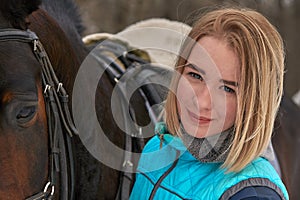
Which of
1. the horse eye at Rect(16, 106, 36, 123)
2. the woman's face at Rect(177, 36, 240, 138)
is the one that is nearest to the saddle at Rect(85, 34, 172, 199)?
A: the woman's face at Rect(177, 36, 240, 138)

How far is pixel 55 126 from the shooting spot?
4.71 feet

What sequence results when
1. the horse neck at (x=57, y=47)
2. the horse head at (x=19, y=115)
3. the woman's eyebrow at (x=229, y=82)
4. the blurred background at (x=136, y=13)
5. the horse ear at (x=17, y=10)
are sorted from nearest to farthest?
the horse head at (x=19, y=115), the horse ear at (x=17, y=10), the woman's eyebrow at (x=229, y=82), the horse neck at (x=57, y=47), the blurred background at (x=136, y=13)

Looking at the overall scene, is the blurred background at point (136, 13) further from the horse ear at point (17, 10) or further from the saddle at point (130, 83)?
the horse ear at point (17, 10)

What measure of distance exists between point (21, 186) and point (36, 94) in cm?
→ 23

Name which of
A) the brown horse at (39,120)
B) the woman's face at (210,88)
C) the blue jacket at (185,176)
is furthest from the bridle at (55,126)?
the woman's face at (210,88)

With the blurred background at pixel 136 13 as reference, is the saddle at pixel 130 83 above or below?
above

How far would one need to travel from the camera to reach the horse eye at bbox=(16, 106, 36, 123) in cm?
123

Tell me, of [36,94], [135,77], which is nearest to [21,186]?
[36,94]

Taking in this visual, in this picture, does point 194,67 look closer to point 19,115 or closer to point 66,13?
point 19,115

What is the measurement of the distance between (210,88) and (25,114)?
1.73ft

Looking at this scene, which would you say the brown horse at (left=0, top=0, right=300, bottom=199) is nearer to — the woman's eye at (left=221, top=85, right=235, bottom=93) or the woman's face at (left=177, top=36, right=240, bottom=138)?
the woman's face at (left=177, top=36, right=240, bottom=138)

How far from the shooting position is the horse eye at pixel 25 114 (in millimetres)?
1230

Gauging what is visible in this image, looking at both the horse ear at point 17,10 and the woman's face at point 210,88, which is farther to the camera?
the woman's face at point 210,88

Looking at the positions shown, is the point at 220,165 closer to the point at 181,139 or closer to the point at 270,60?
the point at 181,139
